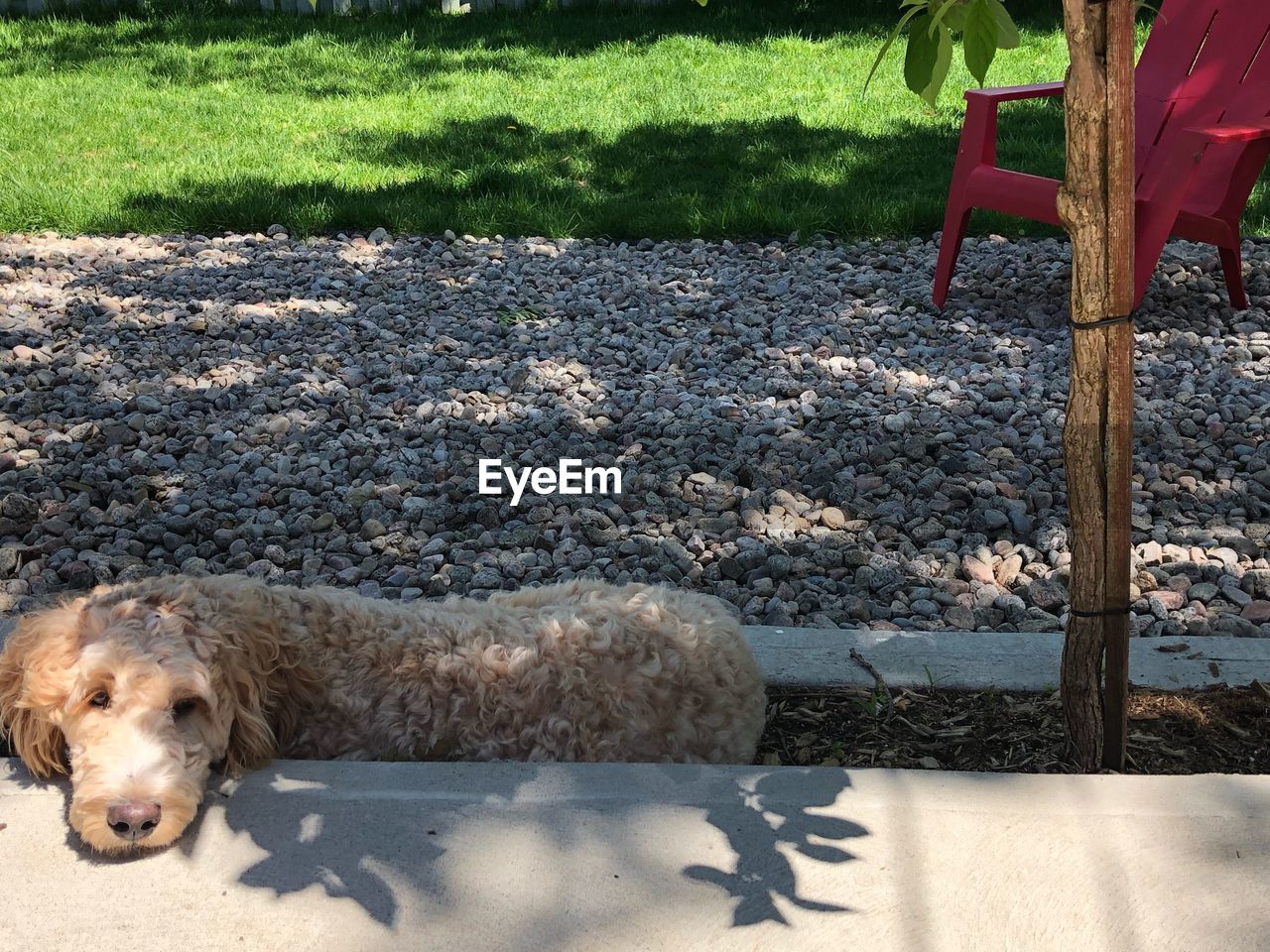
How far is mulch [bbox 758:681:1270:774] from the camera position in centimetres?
255

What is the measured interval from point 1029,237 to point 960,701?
14.7 feet

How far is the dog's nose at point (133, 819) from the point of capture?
6.49ft

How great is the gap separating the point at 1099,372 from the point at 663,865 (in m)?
1.19

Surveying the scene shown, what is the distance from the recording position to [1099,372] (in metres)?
2.20

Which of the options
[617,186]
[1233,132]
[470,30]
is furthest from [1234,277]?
[470,30]

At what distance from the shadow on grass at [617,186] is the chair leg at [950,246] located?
101 cm

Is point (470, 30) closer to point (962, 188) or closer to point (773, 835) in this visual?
point (962, 188)

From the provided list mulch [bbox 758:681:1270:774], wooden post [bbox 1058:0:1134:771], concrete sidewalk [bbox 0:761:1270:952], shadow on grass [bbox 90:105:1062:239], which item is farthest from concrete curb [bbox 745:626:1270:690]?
shadow on grass [bbox 90:105:1062:239]

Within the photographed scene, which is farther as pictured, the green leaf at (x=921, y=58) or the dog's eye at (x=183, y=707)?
the dog's eye at (x=183, y=707)

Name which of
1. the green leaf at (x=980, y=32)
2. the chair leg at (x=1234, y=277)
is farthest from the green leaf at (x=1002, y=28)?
the chair leg at (x=1234, y=277)

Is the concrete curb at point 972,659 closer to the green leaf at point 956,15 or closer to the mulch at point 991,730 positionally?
the mulch at point 991,730

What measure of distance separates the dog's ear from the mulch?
1443 millimetres

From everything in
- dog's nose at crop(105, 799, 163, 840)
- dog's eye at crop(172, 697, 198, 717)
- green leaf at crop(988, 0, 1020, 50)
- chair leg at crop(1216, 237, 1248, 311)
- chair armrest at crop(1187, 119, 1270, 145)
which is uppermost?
green leaf at crop(988, 0, 1020, 50)

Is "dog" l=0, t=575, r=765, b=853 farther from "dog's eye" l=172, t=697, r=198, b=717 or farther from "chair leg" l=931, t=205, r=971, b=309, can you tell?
"chair leg" l=931, t=205, r=971, b=309
